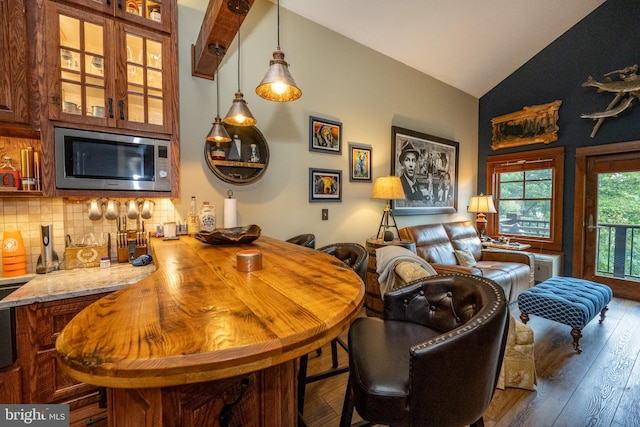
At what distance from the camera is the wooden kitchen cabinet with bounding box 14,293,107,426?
1.33 m

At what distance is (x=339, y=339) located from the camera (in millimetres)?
1988

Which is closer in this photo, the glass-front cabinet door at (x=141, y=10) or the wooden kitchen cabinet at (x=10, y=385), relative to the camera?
the wooden kitchen cabinet at (x=10, y=385)

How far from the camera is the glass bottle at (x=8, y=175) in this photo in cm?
160

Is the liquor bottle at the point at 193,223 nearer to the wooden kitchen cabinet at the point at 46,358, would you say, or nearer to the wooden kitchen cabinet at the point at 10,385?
the wooden kitchen cabinet at the point at 46,358

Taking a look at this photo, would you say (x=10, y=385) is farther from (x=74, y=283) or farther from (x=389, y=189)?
(x=389, y=189)

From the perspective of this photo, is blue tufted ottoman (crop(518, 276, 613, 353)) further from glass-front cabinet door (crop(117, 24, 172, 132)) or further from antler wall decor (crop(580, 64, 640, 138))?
glass-front cabinet door (crop(117, 24, 172, 132))

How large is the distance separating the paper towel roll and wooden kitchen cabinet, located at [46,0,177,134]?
2.28 ft

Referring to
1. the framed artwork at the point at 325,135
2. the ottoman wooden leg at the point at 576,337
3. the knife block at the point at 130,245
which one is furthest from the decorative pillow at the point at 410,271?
the knife block at the point at 130,245

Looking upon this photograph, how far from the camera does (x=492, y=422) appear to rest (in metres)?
1.58

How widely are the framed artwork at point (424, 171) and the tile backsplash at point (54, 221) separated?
307cm

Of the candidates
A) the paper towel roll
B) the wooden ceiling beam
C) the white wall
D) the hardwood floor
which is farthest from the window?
the wooden ceiling beam

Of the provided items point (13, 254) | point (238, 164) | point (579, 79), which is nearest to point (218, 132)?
point (238, 164)

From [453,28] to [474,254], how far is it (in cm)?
300

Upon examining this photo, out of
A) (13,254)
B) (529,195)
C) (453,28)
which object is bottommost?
(13,254)
